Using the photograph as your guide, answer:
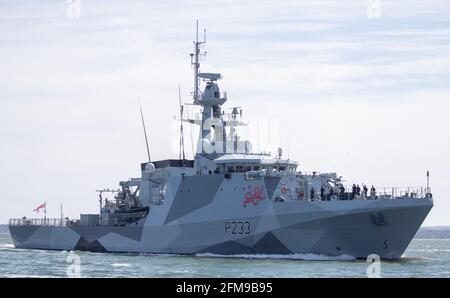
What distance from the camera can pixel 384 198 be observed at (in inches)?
1222

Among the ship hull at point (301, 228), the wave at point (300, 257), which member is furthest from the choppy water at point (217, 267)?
the ship hull at point (301, 228)

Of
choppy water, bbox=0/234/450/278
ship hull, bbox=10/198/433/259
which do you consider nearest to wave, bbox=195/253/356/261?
choppy water, bbox=0/234/450/278

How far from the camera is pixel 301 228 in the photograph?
1233 inches

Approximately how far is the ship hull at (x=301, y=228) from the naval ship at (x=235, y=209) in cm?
4

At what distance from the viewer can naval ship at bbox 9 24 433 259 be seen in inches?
1208

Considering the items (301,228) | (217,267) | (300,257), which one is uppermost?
(301,228)

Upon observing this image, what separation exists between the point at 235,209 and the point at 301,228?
10.4 ft

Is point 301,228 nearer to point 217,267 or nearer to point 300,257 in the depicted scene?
point 300,257

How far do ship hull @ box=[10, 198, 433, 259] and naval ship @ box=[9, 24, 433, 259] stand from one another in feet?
0.12

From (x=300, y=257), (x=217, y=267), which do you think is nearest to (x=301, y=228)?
(x=300, y=257)

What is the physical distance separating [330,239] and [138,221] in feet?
36.6
